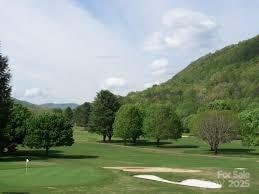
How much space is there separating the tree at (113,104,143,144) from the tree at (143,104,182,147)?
132 inches

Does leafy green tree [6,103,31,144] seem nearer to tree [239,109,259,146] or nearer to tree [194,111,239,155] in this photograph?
tree [194,111,239,155]

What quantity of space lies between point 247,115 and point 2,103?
244ft

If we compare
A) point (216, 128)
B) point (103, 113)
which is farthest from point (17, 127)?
point (103, 113)

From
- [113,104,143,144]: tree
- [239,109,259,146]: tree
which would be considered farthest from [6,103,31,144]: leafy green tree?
[239,109,259,146]: tree

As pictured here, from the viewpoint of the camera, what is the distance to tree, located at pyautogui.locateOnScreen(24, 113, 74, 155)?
249 feet

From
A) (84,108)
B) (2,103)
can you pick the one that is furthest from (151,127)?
(84,108)

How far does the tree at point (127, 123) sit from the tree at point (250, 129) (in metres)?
26.0

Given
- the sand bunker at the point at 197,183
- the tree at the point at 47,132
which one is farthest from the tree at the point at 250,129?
the sand bunker at the point at 197,183

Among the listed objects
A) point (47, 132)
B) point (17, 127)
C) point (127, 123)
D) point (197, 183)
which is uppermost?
point (127, 123)

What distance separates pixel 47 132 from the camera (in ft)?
251

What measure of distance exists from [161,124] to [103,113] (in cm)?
1893

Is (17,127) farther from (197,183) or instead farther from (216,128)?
(197,183)

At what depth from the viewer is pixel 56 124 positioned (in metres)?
77.7

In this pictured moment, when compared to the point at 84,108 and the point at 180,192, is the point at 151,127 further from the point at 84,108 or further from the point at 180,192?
the point at 84,108
